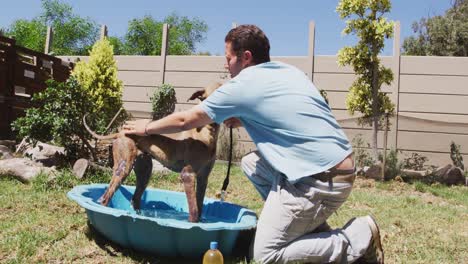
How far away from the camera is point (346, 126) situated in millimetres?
10016

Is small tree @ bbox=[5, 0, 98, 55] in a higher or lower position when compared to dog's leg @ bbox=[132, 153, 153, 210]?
higher

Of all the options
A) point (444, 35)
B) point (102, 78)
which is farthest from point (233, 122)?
point (444, 35)

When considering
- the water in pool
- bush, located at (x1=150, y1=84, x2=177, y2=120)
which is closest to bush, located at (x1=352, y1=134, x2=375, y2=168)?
bush, located at (x1=150, y1=84, x2=177, y2=120)

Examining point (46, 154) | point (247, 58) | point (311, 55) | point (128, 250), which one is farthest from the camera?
point (311, 55)

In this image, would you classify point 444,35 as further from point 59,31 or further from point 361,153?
point 59,31

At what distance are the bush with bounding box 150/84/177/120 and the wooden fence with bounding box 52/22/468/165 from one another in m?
0.42

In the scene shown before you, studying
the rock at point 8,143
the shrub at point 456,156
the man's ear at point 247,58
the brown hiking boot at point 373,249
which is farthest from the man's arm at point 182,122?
the shrub at point 456,156

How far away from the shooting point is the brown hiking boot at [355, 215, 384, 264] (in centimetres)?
296

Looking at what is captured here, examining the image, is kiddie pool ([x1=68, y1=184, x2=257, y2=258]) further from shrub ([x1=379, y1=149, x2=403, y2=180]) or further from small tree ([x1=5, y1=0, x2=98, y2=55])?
small tree ([x1=5, y1=0, x2=98, y2=55])

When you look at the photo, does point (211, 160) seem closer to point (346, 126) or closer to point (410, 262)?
point (410, 262)

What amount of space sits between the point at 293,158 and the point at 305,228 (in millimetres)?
463

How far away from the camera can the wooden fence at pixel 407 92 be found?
9.63 meters

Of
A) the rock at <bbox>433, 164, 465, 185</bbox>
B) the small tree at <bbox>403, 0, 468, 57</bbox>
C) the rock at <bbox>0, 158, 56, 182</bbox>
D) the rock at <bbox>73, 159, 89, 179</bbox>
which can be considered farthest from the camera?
the small tree at <bbox>403, 0, 468, 57</bbox>

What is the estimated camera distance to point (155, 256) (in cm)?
315
